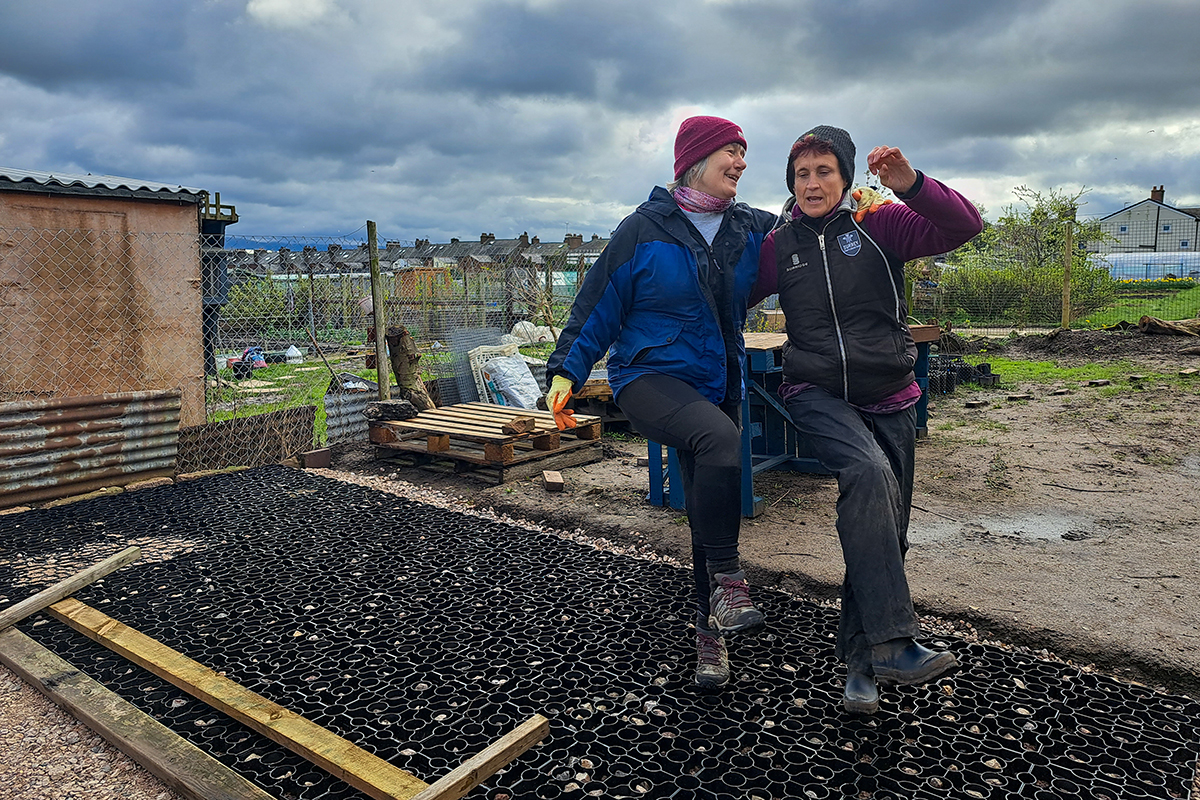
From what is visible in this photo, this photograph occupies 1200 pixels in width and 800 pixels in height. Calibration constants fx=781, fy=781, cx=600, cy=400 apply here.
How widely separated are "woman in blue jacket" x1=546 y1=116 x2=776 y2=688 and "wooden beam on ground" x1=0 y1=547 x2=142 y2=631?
2.62 meters

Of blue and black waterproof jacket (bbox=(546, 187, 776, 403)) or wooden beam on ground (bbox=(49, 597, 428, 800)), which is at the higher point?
blue and black waterproof jacket (bbox=(546, 187, 776, 403))

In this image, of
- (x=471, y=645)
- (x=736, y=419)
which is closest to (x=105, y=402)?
(x=471, y=645)

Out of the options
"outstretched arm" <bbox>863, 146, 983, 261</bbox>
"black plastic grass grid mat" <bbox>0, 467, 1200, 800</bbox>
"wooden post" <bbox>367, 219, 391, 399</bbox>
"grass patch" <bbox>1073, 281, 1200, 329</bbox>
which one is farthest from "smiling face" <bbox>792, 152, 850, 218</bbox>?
"grass patch" <bbox>1073, 281, 1200, 329</bbox>

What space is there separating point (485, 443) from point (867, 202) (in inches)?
164

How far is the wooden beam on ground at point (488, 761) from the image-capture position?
205 cm

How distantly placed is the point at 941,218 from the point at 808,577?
196 centimetres

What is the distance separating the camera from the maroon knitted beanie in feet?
9.67

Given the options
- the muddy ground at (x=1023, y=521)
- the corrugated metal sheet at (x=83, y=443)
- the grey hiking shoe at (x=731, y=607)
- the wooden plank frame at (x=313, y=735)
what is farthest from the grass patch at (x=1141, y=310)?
the wooden plank frame at (x=313, y=735)

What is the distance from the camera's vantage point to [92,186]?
7117mm

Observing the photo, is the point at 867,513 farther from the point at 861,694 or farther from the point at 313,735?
the point at 313,735

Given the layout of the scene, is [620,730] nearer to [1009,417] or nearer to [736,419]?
[736,419]

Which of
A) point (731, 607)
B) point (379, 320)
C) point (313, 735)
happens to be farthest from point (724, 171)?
point (379, 320)

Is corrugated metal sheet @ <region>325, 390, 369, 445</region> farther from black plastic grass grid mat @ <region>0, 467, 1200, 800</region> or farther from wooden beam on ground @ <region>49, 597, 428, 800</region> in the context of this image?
wooden beam on ground @ <region>49, 597, 428, 800</region>

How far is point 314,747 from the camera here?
7.65ft
